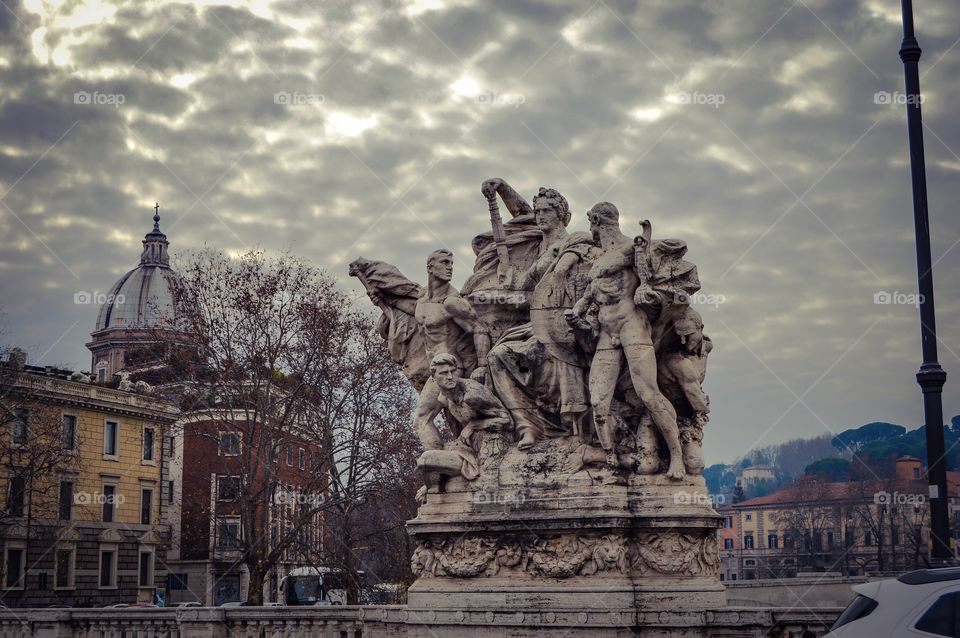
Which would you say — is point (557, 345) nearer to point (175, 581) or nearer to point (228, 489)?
point (228, 489)

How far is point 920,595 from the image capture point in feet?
21.9

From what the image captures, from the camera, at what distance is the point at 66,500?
43000mm

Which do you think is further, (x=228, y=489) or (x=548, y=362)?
(x=228, y=489)

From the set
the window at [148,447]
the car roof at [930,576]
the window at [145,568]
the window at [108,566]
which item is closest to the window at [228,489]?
the window at [108,566]

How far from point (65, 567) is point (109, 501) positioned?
10.8 feet

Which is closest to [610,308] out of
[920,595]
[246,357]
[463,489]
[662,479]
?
[662,479]

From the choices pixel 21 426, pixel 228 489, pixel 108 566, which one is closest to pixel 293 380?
pixel 228 489

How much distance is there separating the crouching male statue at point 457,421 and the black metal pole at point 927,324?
4668 mm

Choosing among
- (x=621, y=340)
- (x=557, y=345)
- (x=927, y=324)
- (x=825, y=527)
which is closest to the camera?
(x=927, y=324)

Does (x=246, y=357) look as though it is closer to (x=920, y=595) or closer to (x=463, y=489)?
(x=463, y=489)

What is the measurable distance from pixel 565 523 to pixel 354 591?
17.5 meters

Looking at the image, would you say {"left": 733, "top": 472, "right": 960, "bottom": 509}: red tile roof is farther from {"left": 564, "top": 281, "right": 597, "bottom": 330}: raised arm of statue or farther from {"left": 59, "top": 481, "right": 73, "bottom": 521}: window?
{"left": 564, "top": 281, "right": 597, "bottom": 330}: raised arm of statue

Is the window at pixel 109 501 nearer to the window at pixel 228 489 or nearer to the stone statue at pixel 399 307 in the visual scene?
the window at pixel 228 489

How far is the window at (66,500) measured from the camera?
1667 inches
